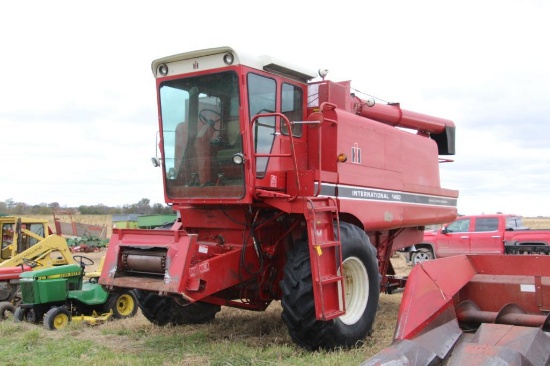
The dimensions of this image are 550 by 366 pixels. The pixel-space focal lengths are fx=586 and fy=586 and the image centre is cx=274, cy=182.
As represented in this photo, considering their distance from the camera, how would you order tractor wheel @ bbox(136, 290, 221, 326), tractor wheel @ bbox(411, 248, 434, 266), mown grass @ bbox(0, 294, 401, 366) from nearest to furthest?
mown grass @ bbox(0, 294, 401, 366), tractor wheel @ bbox(136, 290, 221, 326), tractor wheel @ bbox(411, 248, 434, 266)

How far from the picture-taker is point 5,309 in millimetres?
9625

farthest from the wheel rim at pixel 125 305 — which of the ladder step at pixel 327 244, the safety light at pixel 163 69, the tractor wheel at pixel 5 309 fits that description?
the ladder step at pixel 327 244

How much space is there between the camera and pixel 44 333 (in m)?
7.57

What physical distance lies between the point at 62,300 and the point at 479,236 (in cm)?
1150

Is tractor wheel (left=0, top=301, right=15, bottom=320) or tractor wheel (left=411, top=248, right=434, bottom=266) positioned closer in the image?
tractor wheel (left=0, top=301, right=15, bottom=320)

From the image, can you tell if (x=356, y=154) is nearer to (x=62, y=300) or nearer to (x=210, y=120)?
(x=210, y=120)

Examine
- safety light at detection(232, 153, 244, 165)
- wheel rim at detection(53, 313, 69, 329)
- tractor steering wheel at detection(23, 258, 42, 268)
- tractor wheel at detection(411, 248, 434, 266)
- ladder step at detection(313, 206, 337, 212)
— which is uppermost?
safety light at detection(232, 153, 244, 165)

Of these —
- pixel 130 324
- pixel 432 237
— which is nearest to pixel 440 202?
pixel 130 324

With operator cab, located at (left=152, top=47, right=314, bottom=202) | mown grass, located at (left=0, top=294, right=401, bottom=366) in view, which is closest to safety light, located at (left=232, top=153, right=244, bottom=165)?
operator cab, located at (left=152, top=47, right=314, bottom=202)

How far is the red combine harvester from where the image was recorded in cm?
609

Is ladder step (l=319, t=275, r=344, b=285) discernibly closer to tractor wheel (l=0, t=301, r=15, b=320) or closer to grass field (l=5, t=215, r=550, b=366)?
grass field (l=5, t=215, r=550, b=366)

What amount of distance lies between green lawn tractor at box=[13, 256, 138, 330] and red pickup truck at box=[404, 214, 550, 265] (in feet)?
27.7

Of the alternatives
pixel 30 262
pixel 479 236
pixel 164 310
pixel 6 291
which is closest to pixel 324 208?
pixel 164 310

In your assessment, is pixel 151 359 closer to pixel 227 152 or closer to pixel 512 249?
pixel 227 152
